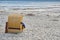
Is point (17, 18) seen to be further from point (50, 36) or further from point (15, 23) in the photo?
point (50, 36)

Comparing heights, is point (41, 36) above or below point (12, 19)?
below

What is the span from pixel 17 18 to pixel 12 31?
508mm

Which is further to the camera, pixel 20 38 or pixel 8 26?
pixel 8 26

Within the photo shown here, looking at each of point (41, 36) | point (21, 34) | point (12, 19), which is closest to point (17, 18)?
point (12, 19)

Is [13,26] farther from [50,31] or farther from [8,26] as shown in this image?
[50,31]

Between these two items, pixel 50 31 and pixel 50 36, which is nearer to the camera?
pixel 50 36

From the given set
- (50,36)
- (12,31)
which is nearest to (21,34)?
(12,31)

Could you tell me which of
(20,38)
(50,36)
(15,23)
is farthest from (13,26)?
(50,36)

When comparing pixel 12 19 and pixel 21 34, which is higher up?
pixel 12 19

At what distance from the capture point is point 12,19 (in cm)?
706

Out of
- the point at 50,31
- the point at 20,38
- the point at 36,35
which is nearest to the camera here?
the point at 20,38

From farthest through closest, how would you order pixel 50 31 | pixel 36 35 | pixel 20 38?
1. pixel 50 31
2. pixel 36 35
3. pixel 20 38

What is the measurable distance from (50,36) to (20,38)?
1053mm

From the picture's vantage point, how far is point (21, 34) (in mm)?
6836
